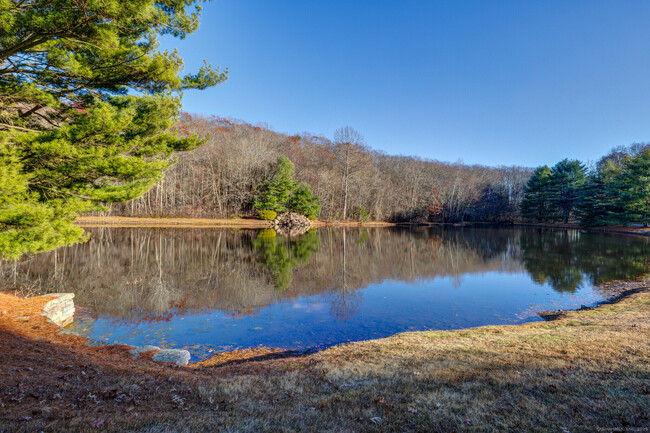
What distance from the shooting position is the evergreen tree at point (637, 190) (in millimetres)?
39625

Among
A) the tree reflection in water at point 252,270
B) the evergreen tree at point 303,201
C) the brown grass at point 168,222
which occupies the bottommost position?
the tree reflection in water at point 252,270

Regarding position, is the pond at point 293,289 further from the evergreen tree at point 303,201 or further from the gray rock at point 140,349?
the evergreen tree at point 303,201

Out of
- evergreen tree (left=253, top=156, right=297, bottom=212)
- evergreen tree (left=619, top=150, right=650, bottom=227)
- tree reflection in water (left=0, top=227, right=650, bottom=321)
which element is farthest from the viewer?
evergreen tree (left=253, top=156, right=297, bottom=212)

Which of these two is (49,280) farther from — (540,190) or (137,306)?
(540,190)

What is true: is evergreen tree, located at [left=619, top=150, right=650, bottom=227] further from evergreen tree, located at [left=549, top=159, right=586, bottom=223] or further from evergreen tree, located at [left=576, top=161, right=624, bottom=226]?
evergreen tree, located at [left=549, top=159, right=586, bottom=223]

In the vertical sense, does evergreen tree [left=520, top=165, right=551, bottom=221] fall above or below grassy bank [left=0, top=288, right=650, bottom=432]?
above

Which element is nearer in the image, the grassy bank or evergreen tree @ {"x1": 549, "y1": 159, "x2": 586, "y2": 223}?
the grassy bank

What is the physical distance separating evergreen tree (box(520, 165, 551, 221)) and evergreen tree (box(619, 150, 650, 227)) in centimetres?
1531

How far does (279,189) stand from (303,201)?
12.8 ft

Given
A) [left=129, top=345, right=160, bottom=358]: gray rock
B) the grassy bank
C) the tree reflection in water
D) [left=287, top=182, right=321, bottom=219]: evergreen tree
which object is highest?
[left=287, top=182, right=321, bottom=219]: evergreen tree

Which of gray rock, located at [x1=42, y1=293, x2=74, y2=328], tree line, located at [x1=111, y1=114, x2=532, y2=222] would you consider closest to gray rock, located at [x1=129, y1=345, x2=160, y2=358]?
gray rock, located at [x1=42, y1=293, x2=74, y2=328]

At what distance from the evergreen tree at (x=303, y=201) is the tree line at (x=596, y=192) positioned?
40654 mm

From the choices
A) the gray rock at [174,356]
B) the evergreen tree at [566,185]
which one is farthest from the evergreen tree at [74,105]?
the evergreen tree at [566,185]

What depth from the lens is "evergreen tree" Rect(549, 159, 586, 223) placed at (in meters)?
55.9
